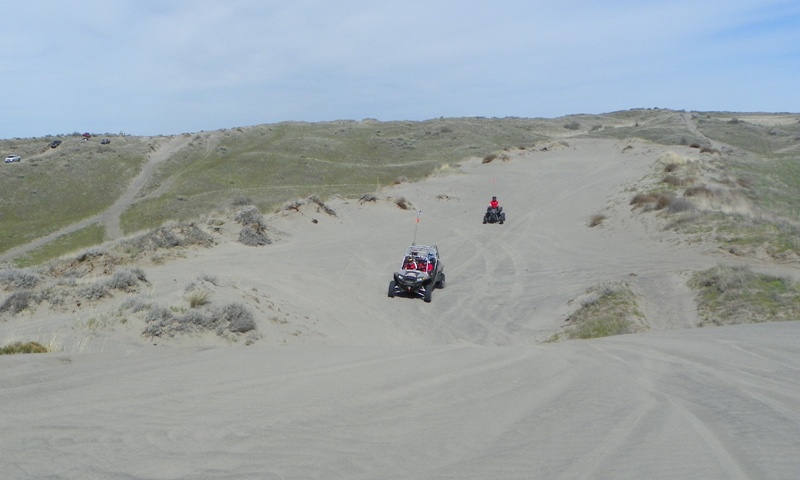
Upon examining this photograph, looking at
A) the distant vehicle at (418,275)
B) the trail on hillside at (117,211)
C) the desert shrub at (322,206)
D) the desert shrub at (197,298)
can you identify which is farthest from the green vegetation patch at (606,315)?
the trail on hillside at (117,211)

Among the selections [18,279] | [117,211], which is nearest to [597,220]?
[18,279]

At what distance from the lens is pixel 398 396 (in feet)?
23.9

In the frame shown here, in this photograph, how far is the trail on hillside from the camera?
39875 mm

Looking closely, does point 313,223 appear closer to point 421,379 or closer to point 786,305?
point 786,305

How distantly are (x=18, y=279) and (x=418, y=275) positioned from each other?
10.7 m

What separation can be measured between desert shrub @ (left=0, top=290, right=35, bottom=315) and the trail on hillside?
72.2ft

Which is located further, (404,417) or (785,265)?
(785,265)

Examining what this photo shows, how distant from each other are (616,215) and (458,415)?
26991 mm

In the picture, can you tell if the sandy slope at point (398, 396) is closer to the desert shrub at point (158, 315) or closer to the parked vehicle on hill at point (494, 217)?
the desert shrub at point (158, 315)

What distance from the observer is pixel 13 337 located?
9.93 meters

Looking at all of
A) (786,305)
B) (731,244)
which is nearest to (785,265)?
(731,244)

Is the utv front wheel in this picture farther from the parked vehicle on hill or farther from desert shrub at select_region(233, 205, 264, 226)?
the parked vehicle on hill

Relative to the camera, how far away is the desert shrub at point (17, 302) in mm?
12641

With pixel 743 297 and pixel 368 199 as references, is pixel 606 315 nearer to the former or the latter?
pixel 743 297
